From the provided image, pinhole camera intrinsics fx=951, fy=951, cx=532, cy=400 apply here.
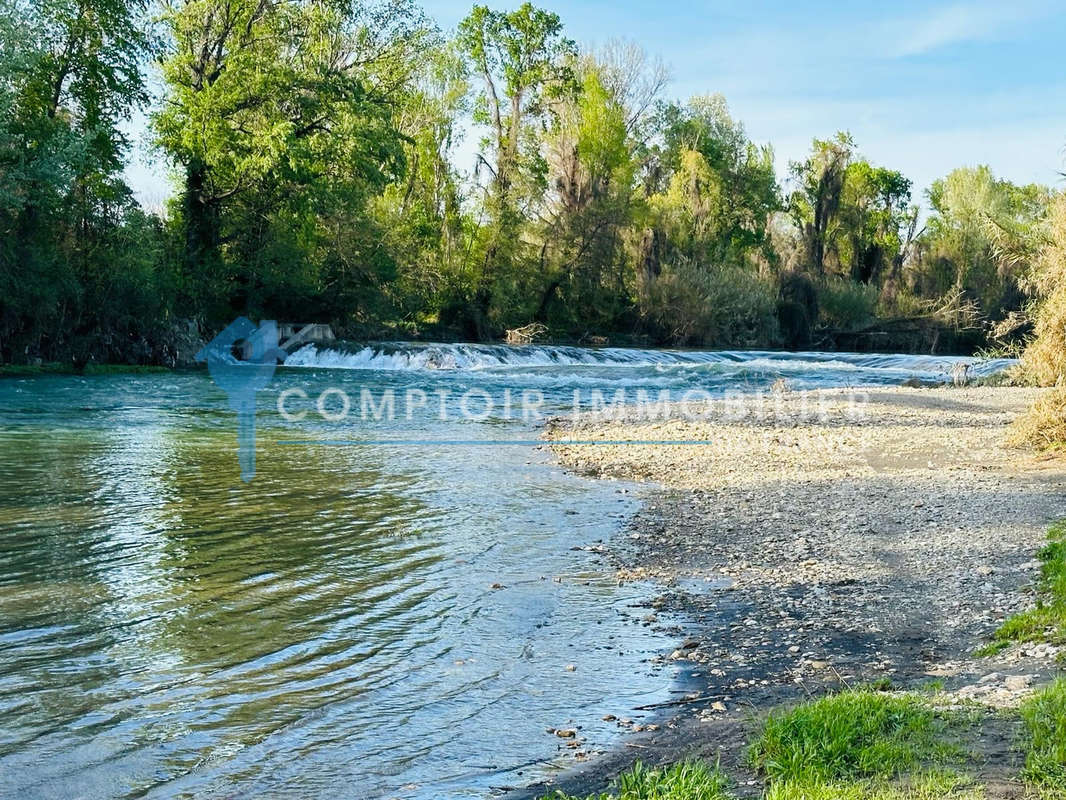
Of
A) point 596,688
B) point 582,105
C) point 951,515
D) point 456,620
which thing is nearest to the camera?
point 596,688

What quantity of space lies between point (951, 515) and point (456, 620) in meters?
5.94

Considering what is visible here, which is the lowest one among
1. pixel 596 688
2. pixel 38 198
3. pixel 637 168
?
pixel 596 688

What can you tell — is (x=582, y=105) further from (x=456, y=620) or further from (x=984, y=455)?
(x=456, y=620)

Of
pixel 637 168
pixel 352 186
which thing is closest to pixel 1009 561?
pixel 352 186

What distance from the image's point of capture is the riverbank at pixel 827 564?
5668 mm

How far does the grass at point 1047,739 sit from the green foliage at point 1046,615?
1.25 meters

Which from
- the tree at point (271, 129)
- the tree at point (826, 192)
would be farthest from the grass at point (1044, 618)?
the tree at point (826, 192)

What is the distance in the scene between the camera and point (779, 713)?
5.17m

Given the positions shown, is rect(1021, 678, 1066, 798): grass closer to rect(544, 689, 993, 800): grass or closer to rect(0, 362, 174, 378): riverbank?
rect(544, 689, 993, 800): grass

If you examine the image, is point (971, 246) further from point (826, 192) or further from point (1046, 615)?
point (1046, 615)

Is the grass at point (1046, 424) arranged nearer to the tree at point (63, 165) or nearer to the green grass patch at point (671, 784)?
the green grass patch at point (671, 784)

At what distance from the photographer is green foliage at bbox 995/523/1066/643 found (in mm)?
6207

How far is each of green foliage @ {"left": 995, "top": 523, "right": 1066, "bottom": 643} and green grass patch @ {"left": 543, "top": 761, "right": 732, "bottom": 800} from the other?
117 inches

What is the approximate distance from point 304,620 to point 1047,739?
17.1ft
